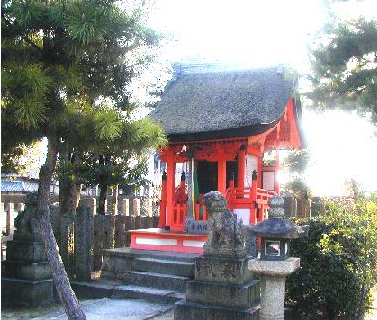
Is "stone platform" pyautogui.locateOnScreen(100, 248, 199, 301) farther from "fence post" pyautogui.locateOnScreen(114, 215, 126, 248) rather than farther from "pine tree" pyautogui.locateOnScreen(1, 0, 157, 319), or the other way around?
"pine tree" pyautogui.locateOnScreen(1, 0, 157, 319)

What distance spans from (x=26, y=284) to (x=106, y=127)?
461cm

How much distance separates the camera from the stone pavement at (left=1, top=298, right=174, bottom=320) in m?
7.51

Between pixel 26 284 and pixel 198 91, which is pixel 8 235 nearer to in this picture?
pixel 26 284

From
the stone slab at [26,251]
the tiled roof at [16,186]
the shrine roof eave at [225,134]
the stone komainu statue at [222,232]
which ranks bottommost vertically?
the stone slab at [26,251]

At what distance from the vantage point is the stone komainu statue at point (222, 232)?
704 centimetres

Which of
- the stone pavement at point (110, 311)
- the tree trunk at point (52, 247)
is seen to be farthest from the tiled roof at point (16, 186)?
the tree trunk at point (52, 247)

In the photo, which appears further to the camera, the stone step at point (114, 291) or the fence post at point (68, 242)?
the fence post at point (68, 242)

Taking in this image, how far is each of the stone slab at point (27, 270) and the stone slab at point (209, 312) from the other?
113 inches

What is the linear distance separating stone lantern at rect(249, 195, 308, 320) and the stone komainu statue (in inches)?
36.4

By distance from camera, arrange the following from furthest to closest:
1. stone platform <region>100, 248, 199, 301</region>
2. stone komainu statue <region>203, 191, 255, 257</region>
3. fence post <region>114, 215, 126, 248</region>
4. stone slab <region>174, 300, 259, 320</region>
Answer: fence post <region>114, 215, 126, 248</region> < stone platform <region>100, 248, 199, 301</region> < stone komainu statue <region>203, 191, 255, 257</region> < stone slab <region>174, 300, 259, 320</region>

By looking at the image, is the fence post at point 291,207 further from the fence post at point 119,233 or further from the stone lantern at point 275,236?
the stone lantern at point 275,236

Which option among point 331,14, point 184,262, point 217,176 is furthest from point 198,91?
point 184,262

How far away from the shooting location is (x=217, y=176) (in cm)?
1312

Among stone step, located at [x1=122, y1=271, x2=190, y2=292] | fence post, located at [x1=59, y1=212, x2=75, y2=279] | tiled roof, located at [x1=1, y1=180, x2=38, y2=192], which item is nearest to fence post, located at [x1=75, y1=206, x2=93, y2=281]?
fence post, located at [x1=59, y1=212, x2=75, y2=279]
